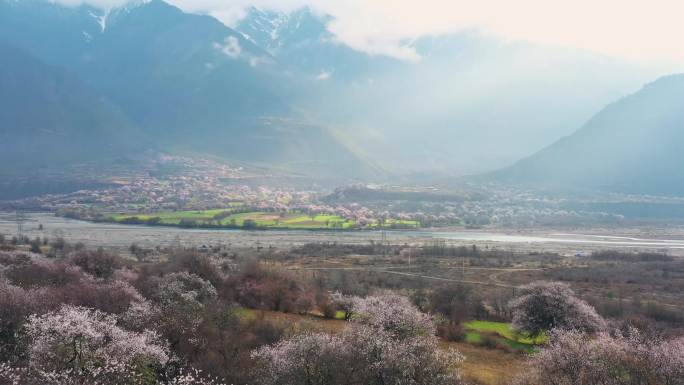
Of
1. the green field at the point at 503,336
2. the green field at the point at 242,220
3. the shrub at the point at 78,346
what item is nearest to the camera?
the shrub at the point at 78,346

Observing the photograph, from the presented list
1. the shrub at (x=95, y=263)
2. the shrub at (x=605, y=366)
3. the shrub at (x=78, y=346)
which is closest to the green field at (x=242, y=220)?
the shrub at (x=95, y=263)

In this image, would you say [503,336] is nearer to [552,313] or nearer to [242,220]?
[552,313]

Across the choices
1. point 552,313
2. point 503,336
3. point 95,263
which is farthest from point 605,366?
point 95,263

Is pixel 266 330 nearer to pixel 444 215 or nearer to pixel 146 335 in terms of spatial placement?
pixel 146 335

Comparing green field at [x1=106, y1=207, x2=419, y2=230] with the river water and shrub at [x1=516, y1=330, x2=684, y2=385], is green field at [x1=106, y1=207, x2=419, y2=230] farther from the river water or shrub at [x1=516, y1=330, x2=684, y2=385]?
shrub at [x1=516, y1=330, x2=684, y2=385]

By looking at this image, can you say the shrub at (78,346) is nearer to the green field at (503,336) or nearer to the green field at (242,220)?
the green field at (503,336)
